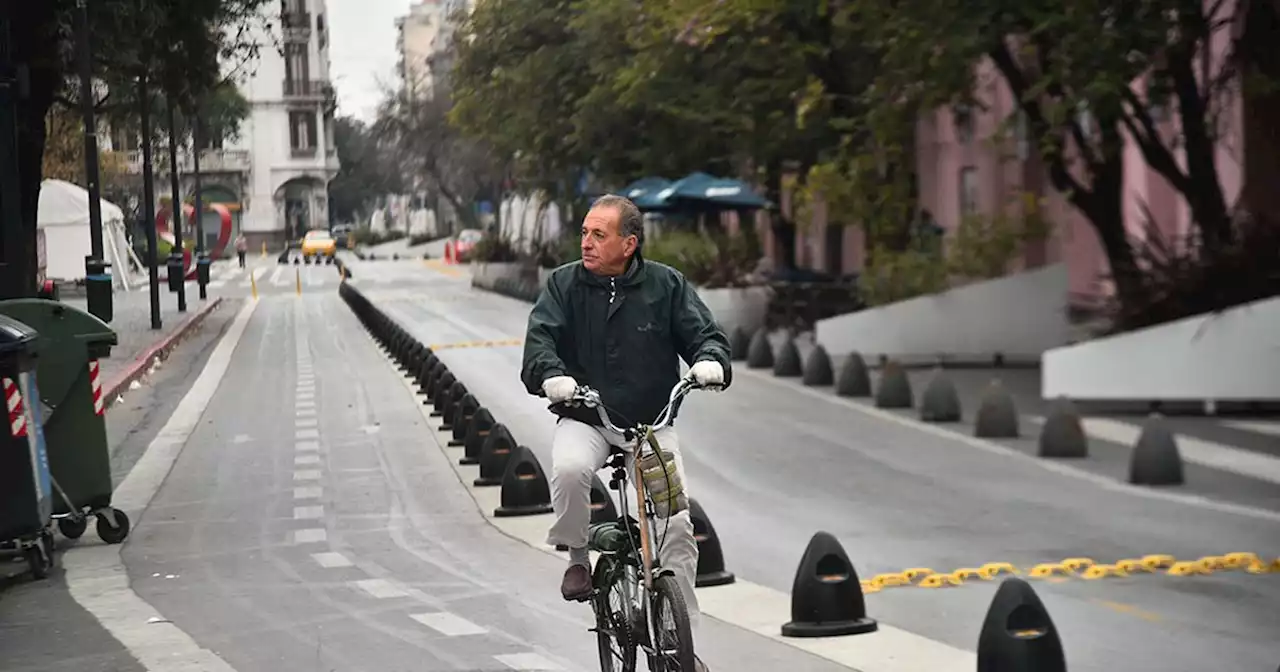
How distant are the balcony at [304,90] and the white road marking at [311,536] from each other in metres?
120

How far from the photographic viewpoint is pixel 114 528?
41.8 feet

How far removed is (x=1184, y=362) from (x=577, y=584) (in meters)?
13.6

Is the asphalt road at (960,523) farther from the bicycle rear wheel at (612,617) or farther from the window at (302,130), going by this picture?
the window at (302,130)

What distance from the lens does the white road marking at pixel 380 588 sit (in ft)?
34.4

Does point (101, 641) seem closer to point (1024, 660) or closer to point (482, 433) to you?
point (1024, 660)

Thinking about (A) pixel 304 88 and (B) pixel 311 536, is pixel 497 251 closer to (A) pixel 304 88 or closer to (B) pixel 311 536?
(B) pixel 311 536

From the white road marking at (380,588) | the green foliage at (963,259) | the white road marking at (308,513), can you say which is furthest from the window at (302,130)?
the white road marking at (380,588)

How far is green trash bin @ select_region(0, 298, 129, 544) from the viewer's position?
1244 centimetres

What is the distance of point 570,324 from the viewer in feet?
23.1

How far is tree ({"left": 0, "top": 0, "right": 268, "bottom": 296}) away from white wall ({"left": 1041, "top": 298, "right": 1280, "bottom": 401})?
36.8ft

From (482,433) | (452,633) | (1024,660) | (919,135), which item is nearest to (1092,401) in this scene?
(482,433)

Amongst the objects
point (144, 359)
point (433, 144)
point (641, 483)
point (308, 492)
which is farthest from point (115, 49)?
point (433, 144)

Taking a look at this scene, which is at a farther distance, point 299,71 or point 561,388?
point 299,71

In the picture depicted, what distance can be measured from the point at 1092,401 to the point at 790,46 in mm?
9684
